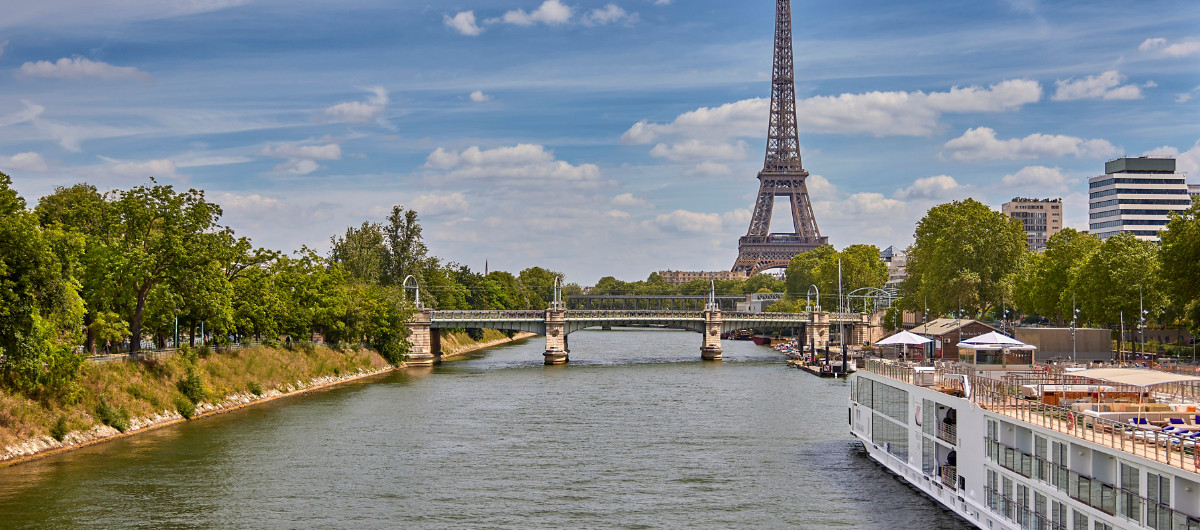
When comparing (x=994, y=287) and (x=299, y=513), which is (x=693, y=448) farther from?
(x=994, y=287)

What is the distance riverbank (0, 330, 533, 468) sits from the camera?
46.6 m

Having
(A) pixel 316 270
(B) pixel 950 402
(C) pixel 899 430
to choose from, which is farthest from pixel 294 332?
(B) pixel 950 402

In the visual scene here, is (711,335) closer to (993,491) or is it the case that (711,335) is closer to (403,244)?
(403,244)

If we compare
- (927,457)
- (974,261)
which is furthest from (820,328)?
(927,457)

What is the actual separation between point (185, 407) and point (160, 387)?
5.81 ft

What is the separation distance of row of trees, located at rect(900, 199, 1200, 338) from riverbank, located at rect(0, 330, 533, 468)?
60.5 metres

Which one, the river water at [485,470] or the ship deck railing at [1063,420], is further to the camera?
the river water at [485,470]

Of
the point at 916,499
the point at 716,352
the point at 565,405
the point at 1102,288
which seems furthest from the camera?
the point at 716,352

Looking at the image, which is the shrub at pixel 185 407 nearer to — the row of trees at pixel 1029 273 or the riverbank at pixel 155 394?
the riverbank at pixel 155 394

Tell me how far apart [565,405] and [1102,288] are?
46079 mm

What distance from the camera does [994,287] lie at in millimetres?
110062

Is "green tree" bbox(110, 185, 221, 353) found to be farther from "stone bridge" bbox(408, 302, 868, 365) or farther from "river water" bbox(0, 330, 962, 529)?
"stone bridge" bbox(408, 302, 868, 365)

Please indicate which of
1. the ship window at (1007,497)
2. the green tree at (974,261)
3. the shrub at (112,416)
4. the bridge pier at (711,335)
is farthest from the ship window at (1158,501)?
the bridge pier at (711,335)

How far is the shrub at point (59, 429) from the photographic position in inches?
1886
